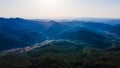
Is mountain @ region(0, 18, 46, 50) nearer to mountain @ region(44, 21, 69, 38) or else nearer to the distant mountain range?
the distant mountain range

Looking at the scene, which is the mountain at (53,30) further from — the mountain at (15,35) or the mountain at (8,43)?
the mountain at (8,43)

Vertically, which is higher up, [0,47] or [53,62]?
[53,62]

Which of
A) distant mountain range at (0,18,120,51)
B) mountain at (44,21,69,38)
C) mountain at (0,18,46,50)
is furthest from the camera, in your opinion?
mountain at (44,21,69,38)

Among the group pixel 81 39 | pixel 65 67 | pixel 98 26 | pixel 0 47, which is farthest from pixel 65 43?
pixel 98 26

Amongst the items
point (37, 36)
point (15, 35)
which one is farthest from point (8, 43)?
point (37, 36)

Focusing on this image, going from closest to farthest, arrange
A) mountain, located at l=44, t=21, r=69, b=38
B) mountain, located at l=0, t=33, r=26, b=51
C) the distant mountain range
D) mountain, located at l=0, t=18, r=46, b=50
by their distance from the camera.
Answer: mountain, located at l=0, t=33, r=26, b=51
the distant mountain range
mountain, located at l=0, t=18, r=46, b=50
mountain, located at l=44, t=21, r=69, b=38

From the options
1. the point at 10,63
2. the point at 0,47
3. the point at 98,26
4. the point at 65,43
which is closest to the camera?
the point at 10,63

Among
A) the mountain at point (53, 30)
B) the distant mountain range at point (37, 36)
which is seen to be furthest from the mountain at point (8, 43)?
the mountain at point (53, 30)

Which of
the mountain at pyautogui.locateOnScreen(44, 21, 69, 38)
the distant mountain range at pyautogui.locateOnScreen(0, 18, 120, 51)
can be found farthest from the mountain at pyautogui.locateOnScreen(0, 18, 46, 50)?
the mountain at pyautogui.locateOnScreen(44, 21, 69, 38)

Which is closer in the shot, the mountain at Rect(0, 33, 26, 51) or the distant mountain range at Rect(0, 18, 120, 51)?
the mountain at Rect(0, 33, 26, 51)

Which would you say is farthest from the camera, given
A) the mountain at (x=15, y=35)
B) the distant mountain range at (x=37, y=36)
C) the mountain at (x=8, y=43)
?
the mountain at (x=15, y=35)

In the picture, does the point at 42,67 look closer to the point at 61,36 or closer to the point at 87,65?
the point at 87,65
